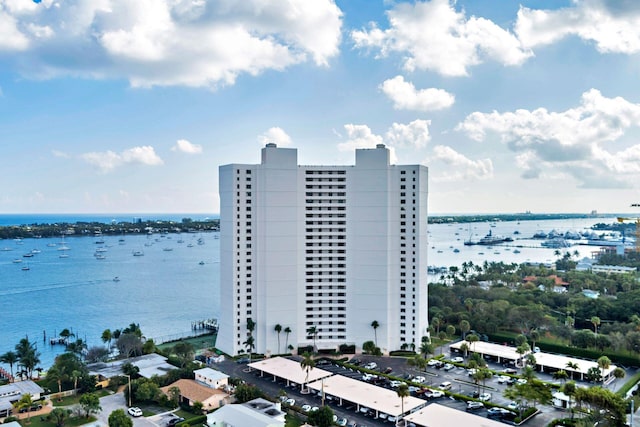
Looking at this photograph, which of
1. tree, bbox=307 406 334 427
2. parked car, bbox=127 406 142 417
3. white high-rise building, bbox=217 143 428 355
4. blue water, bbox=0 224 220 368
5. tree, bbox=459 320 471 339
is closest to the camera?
tree, bbox=307 406 334 427

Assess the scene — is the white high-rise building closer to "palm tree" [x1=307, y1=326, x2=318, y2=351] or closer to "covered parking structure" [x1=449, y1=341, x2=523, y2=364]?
"palm tree" [x1=307, y1=326, x2=318, y2=351]

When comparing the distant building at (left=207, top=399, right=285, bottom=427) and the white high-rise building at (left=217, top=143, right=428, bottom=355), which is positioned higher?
the white high-rise building at (left=217, top=143, right=428, bottom=355)

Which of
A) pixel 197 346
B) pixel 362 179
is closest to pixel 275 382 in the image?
pixel 197 346

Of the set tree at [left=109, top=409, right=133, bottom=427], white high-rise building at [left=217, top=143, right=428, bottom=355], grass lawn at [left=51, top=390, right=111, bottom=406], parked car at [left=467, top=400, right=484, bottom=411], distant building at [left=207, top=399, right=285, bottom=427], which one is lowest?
grass lawn at [left=51, top=390, right=111, bottom=406]

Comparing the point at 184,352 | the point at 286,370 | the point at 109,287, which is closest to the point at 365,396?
the point at 286,370

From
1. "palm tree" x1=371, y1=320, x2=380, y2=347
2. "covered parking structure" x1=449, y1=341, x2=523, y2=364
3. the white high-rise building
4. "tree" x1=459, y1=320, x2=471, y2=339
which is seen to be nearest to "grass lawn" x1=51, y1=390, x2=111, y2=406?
the white high-rise building

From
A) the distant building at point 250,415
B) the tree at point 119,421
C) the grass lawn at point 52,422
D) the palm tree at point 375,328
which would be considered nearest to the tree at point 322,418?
the distant building at point 250,415

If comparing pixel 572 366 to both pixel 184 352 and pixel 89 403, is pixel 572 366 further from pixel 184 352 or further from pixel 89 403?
pixel 89 403
